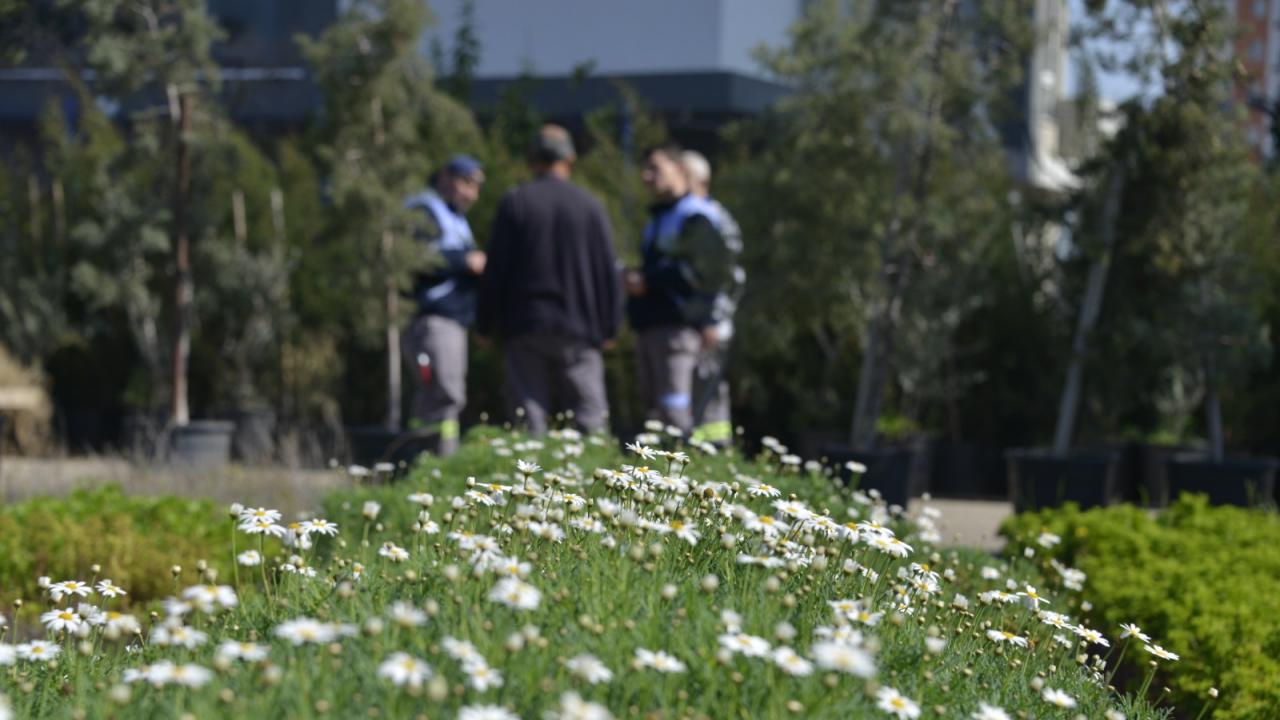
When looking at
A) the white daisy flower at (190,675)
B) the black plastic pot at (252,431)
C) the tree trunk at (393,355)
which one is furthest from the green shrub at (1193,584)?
the black plastic pot at (252,431)

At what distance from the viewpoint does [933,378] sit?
406 inches

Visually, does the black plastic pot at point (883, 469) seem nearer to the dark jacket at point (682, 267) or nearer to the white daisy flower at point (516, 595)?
the dark jacket at point (682, 267)

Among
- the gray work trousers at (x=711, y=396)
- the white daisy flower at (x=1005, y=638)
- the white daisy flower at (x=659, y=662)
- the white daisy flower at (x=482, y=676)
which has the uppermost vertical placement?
the white daisy flower at (x=482, y=676)

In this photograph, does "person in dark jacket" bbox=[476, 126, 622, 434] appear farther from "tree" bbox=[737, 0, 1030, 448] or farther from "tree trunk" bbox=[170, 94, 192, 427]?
"tree trunk" bbox=[170, 94, 192, 427]

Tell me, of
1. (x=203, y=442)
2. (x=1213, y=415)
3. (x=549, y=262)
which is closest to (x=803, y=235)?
(x=549, y=262)

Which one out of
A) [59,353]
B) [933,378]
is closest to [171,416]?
[59,353]

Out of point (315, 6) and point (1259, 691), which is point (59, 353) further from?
point (1259, 691)

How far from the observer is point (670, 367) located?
8.50 m

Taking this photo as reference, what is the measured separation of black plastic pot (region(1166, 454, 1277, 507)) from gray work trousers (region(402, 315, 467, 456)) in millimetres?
4450

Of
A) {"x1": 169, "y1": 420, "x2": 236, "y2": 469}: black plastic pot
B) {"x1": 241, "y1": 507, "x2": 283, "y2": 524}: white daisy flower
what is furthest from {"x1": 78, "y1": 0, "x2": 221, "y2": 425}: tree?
{"x1": 241, "y1": 507, "x2": 283, "y2": 524}: white daisy flower

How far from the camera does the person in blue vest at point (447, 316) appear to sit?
9172 millimetres

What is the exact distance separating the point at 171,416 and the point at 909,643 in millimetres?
9548

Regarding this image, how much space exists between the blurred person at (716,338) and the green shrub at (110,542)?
3001mm

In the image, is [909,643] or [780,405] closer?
[909,643]
